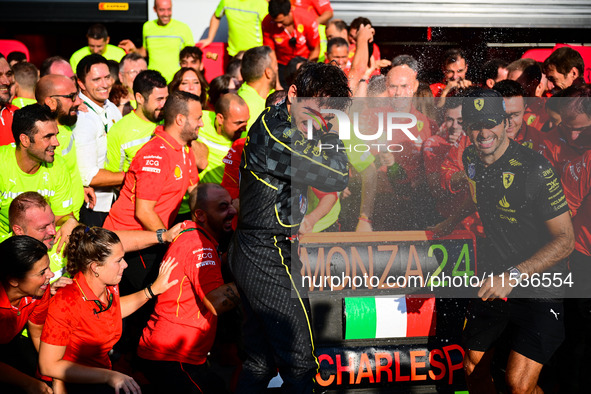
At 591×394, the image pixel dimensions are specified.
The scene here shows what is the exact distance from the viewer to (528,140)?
5.19 metres

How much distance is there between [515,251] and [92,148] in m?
3.28

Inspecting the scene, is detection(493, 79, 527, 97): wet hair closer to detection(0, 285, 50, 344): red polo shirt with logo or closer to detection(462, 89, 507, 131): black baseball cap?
detection(462, 89, 507, 131): black baseball cap

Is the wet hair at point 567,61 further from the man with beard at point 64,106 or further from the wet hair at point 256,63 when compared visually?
the man with beard at point 64,106

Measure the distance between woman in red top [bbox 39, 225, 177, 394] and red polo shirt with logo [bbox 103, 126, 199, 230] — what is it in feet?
2.34

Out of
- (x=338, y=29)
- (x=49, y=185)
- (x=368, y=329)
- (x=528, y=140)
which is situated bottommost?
(x=368, y=329)

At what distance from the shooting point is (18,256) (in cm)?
358

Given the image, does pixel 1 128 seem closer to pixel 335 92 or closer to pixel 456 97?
pixel 335 92

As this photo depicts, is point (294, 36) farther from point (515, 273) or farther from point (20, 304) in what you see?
point (20, 304)

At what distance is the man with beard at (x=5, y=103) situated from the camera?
5.01 metres

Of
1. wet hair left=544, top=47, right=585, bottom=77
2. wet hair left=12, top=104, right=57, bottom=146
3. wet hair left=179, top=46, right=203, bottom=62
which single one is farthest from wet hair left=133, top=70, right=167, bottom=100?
wet hair left=544, top=47, right=585, bottom=77

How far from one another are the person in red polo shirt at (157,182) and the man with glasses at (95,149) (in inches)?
20.1

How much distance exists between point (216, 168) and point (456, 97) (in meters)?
2.25

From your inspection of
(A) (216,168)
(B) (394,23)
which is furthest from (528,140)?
(B) (394,23)

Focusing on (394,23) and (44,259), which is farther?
(394,23)
